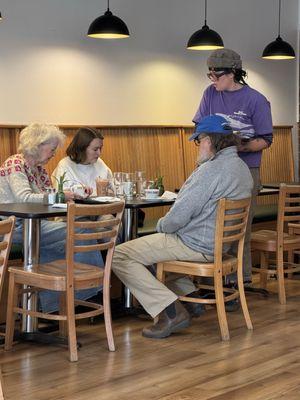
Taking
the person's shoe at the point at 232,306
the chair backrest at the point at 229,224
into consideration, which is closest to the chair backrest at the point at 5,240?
the chair backrest at the point at 229,224

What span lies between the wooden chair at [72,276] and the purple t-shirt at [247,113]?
1.77m

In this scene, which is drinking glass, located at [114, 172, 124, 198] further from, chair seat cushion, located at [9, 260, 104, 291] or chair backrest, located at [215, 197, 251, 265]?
chair seat cushion, located at [9, 260, 104, 291]

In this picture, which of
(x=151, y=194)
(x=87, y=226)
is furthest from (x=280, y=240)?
(x=87, y=226)

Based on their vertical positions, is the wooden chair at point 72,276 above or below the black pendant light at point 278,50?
below

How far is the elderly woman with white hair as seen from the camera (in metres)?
5.36

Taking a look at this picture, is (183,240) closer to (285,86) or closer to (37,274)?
(37,274)

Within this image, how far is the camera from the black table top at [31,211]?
4738 millimetres

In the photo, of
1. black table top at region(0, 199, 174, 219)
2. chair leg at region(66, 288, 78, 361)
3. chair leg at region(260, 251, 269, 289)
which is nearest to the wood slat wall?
chair leg at region(260, 251, 269, 289)

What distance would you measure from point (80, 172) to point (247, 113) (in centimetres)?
137

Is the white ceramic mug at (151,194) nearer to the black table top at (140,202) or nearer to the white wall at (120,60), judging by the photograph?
the black table top at (140,202)

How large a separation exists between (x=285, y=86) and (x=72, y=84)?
329 cm

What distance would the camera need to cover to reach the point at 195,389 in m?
4.14

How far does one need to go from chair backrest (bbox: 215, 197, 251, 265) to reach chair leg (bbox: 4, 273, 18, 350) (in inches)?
49.9

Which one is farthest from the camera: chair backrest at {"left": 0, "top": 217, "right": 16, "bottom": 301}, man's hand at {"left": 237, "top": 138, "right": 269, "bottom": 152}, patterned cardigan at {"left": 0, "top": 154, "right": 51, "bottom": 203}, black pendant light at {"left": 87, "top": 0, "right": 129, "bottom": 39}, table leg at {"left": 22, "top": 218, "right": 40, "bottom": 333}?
black pendant light at {"left": 87, "top": 0, "right": 129, "bottom": 39}
